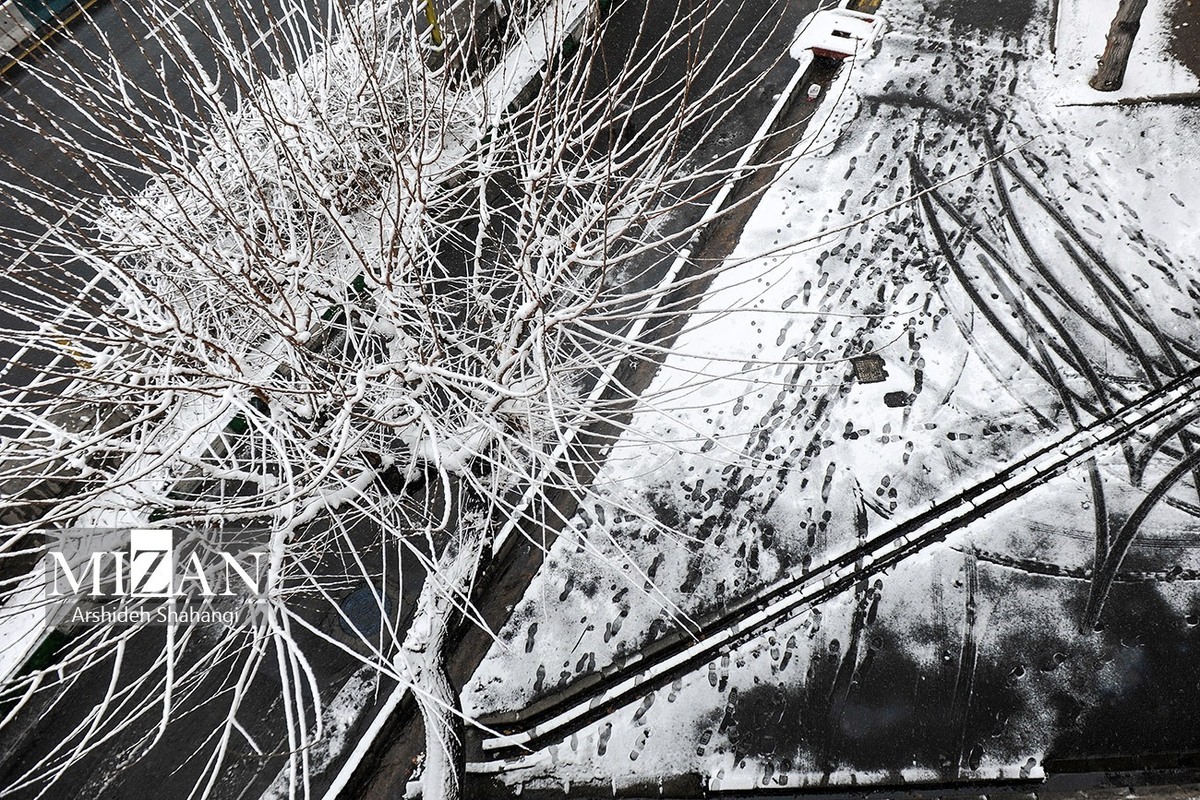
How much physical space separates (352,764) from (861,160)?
1061 centimetres

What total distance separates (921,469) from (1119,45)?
303 inches

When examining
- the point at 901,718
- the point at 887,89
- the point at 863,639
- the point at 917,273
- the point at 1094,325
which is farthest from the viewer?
the point at 887,89

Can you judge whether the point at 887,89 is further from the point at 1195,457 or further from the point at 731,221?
the point at 1195,457

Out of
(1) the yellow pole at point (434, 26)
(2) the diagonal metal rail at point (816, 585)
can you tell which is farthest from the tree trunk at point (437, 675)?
(1) the yellow pole at point (434, 26)

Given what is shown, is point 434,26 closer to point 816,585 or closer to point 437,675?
point 437,675

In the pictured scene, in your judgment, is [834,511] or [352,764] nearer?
[352,764]

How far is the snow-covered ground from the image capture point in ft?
21.1

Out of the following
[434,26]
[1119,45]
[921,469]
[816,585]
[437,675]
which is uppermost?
[1119,45]

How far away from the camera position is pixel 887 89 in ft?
36.1

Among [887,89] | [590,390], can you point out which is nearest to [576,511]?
[590,390]

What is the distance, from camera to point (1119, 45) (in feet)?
32.4

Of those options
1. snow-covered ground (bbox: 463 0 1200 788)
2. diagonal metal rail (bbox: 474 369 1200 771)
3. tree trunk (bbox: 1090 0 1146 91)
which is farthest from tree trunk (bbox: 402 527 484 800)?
tree trunk (bbox: 1090 0 1146 91)

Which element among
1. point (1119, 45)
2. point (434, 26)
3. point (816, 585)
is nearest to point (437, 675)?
point (816, 585)

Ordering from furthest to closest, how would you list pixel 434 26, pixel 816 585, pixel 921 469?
pixel 434 26 → pixel 921 469 → pixel 816 585
